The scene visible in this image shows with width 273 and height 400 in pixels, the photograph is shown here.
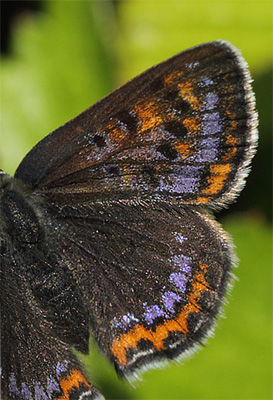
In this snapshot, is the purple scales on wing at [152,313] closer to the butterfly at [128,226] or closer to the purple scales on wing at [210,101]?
the butterfly at [128,226]

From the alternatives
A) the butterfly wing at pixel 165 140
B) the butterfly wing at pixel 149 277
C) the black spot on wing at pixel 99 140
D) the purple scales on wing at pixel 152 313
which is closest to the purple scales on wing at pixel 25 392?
the butterfly wing at pixel 149 277

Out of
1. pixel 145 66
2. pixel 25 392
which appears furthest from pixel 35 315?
pixel 145 66

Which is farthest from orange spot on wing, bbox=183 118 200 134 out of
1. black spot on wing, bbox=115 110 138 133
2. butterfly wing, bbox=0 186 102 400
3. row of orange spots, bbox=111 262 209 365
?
butterfly wing, bbox=0 186 102 400

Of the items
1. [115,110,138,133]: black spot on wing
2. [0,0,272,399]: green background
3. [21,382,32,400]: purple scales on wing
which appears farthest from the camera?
[0,0,272,399]: green background

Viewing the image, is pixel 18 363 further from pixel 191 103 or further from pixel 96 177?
pixel 191 103

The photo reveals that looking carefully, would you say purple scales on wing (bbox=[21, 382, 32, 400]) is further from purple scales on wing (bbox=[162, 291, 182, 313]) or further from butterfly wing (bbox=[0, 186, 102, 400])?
purple scales on wing (bbox=[162, 291, 182, 313])
